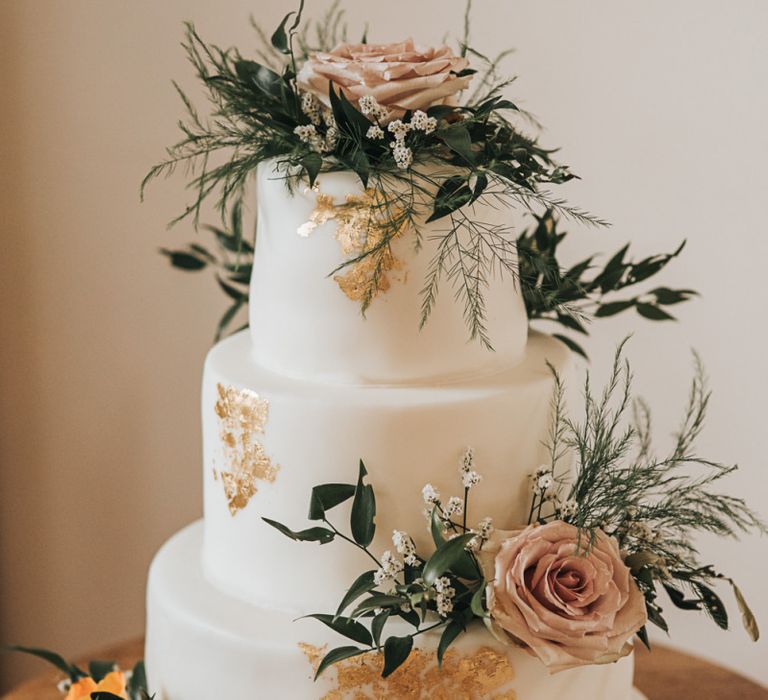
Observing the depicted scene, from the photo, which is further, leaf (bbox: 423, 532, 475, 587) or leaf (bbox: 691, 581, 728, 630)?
leaf (bbox: 691, 581, 728, 630)

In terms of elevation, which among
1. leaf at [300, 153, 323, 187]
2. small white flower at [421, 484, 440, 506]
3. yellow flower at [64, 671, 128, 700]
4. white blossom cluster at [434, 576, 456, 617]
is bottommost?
yellow flower at [64, 671, 128, 700]

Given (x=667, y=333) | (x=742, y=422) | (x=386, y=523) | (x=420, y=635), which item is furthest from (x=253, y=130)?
(x=742, y=422)

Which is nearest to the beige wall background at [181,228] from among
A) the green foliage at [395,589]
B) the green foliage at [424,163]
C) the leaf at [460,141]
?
the green foliage at [424,163]

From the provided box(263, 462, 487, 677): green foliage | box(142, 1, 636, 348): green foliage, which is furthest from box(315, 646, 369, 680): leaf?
box(142, 1, 636, 348): green foliage

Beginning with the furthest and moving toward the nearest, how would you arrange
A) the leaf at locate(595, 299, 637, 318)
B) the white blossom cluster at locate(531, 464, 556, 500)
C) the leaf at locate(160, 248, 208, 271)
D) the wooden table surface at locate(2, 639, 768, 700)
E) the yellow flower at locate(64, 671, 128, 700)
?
the leaf at locate(160, 248, 208, 271)
the wooden table surface at locate(2, 639, 768, 700)
the leaf at locate(595, 299, 637, 318)
the yellow flower at locate(64, 671, 128, 700)
the white blossom cluster at locate(531, 464, 556, 500)

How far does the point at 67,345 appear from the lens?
2225 mm

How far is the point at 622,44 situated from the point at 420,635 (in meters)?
1.40

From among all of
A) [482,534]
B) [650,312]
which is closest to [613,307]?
[650,312]

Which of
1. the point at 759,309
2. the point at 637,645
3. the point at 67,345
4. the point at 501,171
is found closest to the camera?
the point at 501,171

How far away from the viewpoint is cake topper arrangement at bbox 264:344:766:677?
3.51 ft

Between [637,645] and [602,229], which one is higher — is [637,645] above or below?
below

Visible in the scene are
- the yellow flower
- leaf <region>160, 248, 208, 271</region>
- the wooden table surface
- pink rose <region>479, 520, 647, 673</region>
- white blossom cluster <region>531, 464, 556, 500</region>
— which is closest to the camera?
pink rose <region>479, 520, 647, 673</region>

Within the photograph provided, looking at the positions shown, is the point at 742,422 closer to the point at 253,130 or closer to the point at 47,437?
the point at 253,130

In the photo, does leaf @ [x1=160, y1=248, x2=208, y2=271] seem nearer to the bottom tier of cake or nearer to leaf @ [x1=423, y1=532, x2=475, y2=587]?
the bottom tier of cake
